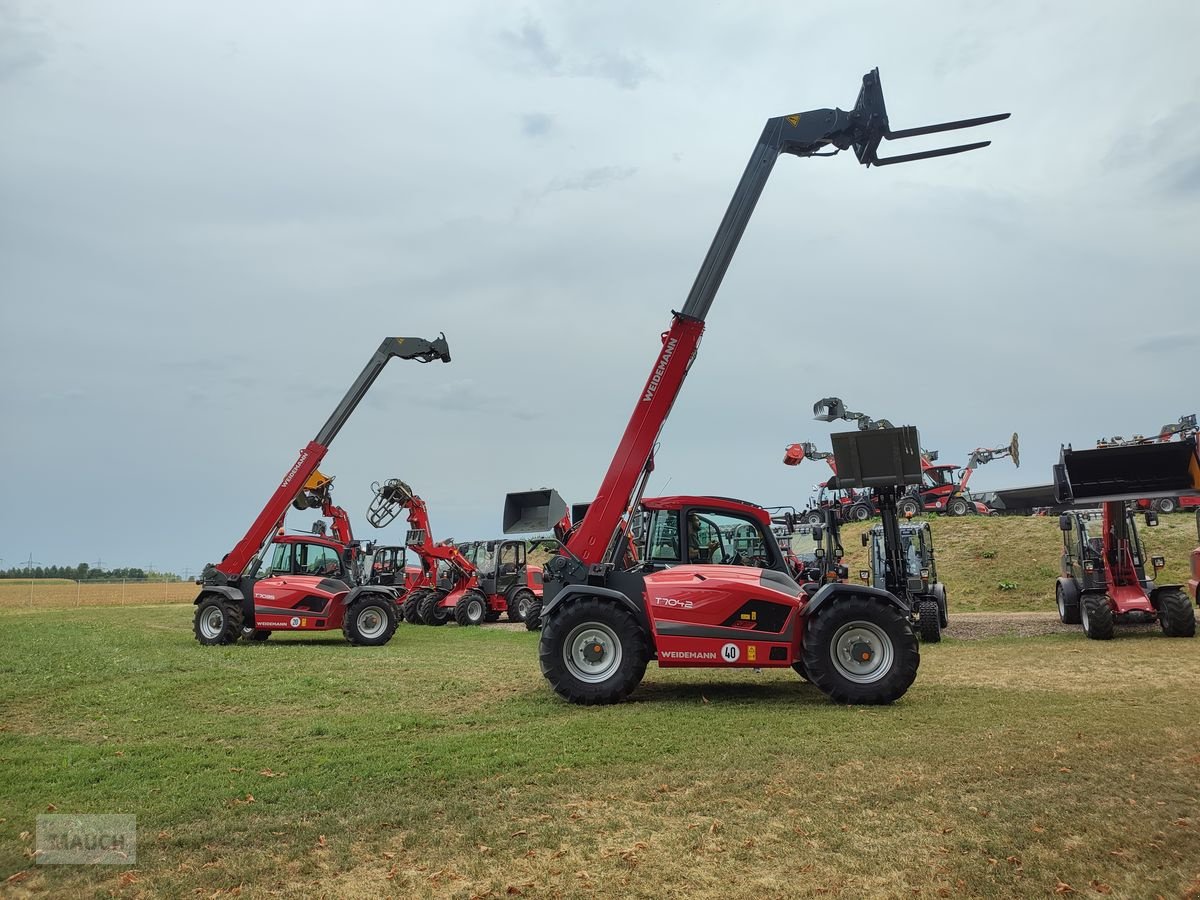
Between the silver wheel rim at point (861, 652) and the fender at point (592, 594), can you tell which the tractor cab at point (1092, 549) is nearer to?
the silver wheel rim at point (861, 652)

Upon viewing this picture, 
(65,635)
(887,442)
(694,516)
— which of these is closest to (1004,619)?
(887,442)

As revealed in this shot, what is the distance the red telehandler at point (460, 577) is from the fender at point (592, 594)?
14663 mm

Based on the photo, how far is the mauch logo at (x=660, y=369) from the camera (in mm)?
10312

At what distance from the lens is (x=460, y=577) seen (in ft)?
83.9

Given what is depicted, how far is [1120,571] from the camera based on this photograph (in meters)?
16.3

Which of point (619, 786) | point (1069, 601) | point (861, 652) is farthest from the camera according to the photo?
point (1069, 601)

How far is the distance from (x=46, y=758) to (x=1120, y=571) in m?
17.1

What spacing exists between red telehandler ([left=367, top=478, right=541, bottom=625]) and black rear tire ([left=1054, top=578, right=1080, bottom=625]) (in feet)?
42.6

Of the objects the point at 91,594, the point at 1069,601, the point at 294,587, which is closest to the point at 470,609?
the point at 294,587

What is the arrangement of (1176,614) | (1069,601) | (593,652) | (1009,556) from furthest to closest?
(1009,556), (1069,601), (1176,614), (593,652)

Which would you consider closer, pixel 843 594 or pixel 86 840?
pixel 86 840

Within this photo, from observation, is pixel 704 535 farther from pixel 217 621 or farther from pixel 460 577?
pixel 460 577

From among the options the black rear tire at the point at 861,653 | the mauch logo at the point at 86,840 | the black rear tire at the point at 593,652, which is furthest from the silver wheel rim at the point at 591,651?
the mauch logo at the point at 86,840

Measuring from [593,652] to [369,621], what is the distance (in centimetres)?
960
